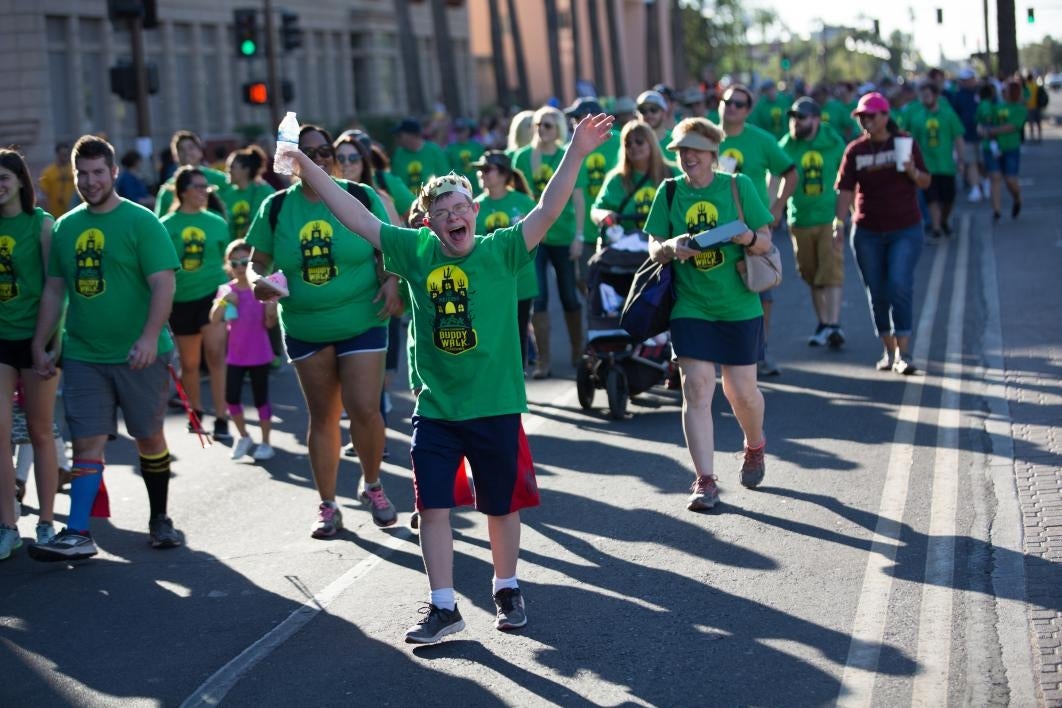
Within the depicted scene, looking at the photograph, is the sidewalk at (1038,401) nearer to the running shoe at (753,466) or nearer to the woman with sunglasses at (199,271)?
the running shoe at (753,466)

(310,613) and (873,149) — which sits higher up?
(873,149)

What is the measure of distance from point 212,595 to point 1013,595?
11.0 ft

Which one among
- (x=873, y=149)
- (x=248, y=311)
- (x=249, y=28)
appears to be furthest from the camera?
(x=249, y=28)

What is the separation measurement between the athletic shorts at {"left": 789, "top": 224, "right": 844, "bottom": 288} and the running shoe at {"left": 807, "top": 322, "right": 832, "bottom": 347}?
1.21 feet

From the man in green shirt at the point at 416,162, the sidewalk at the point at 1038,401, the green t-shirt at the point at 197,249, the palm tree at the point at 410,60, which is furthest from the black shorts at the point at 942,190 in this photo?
the palm tree at the point at 410,60

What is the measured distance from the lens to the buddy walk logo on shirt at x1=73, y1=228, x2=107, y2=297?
7836mm

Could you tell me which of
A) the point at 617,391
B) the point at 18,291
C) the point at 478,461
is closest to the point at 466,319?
the point at 478,461

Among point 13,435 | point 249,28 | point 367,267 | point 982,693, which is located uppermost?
point 249,28

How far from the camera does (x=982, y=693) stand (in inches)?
220

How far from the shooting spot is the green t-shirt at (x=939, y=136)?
21141 mm

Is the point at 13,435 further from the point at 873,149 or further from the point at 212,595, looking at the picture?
the point at 873,149

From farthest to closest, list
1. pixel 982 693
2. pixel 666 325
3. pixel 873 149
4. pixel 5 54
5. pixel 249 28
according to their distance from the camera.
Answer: pixel 5 54 < pixel 249 28 < pixel 873 149 < pixel 666 325 < pixel 982 693

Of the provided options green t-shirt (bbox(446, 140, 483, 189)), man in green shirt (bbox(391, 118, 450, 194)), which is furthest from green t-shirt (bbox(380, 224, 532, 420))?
green t-shirt (bbox(446, 140, 483, 189))

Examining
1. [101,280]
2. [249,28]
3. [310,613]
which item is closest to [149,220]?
[101,280]
